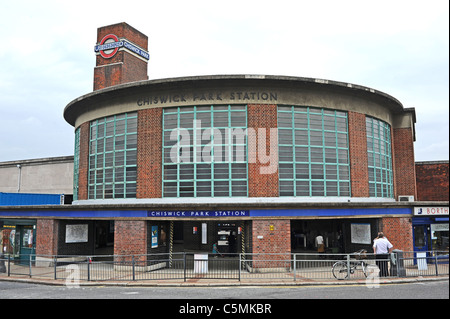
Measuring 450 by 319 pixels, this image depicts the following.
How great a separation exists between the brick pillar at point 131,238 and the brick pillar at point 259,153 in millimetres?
5735

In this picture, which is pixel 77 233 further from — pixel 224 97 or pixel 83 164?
pixel 224 97

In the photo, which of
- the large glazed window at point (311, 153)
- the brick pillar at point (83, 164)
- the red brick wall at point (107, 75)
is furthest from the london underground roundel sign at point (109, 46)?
the large glazed window at point (311, 153)

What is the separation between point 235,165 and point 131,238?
21.1 feet

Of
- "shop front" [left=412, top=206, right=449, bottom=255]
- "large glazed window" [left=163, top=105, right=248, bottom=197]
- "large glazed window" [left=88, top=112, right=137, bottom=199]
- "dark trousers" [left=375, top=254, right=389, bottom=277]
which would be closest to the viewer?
"dark trousers" [left=375, top=254, right=389, bottom=277]

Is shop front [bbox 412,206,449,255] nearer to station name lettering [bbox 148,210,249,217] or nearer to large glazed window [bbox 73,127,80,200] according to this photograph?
station name lettering [bbox 148,210,249,217]

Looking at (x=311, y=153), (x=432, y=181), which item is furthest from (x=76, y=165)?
(x=432, y=181)

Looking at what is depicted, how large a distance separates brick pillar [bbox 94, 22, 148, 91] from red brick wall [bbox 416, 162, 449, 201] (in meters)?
24.3

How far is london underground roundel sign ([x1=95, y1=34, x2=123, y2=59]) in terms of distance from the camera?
30.7 metres

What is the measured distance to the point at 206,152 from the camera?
20.9 m

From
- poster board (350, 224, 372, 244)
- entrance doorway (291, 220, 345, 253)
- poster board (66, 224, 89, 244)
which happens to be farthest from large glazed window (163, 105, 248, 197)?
entrance doorway (291, 220, 345, 253)

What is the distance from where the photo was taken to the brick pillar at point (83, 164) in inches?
967

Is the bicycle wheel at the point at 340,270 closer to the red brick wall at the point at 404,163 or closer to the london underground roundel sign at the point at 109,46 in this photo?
the red brick wall at the point at 404,163

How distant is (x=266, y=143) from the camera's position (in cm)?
2067

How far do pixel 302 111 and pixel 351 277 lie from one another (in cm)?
916
